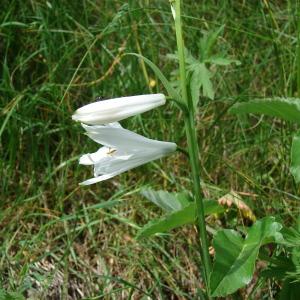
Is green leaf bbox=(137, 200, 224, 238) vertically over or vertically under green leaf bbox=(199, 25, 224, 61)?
under

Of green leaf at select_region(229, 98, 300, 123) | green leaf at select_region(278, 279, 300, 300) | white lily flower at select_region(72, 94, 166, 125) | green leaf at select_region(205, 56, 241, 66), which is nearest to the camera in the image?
white lily flower at select_region(72, 94, 166, 125)

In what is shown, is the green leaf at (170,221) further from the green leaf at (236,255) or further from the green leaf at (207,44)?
the green leaf at (207,44)

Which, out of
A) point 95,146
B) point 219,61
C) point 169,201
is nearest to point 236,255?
point 169,201

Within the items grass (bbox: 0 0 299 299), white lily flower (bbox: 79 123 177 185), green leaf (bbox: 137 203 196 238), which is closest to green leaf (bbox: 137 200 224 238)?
green leaf (bbox: 137 203 196 238)

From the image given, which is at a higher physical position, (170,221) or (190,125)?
(190,125)

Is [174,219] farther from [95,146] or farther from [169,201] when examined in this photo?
[95,146]

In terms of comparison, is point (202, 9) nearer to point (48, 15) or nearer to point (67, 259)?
point (48, 15)

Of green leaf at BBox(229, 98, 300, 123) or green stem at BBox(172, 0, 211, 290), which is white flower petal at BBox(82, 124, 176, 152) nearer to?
green stem at BBox(172, 0, 211, 290)
